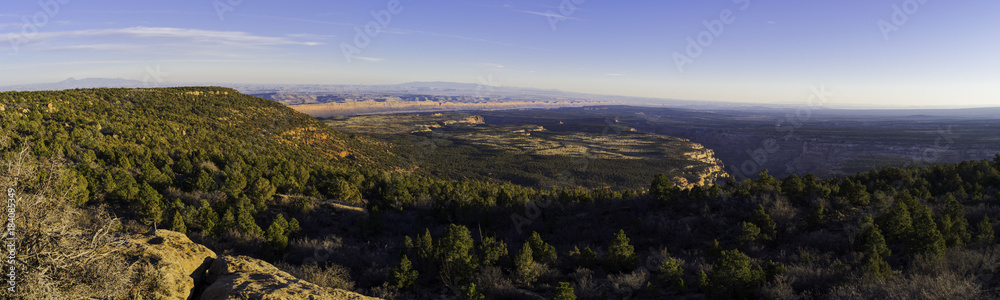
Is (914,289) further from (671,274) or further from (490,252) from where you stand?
(490,252)

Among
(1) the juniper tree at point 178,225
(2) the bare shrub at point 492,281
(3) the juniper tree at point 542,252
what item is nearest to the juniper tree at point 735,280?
(3) the juniper tree at point 542,252

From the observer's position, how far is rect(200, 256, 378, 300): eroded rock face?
7.22 meters

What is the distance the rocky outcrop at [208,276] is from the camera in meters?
7.27

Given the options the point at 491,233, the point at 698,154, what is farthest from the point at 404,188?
the point at 698,154

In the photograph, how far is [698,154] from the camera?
9431 cm

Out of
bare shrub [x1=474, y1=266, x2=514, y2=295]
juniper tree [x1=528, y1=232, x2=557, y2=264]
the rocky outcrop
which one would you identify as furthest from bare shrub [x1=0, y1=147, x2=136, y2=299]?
juniper tree [x1=528, y1=232, x2=557, y2=264]

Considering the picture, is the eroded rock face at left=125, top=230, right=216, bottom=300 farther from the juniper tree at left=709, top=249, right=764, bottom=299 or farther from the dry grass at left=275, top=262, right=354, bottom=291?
the juniper tree at left=709, top=249, right=764, bottom=299

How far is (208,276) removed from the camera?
8547 mm

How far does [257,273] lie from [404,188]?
60.5 ft

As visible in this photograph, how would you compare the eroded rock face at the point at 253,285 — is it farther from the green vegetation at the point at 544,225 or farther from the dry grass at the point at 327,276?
the green vegetation at the point at 544,225

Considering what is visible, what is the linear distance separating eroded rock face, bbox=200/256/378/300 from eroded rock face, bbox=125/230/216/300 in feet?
1.22

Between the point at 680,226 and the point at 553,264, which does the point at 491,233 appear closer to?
the point at 553,264

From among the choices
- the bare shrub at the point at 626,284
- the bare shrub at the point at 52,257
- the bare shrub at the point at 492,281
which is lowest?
the bare shrub at the point at 492,281

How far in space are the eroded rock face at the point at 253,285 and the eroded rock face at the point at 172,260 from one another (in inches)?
14.7
